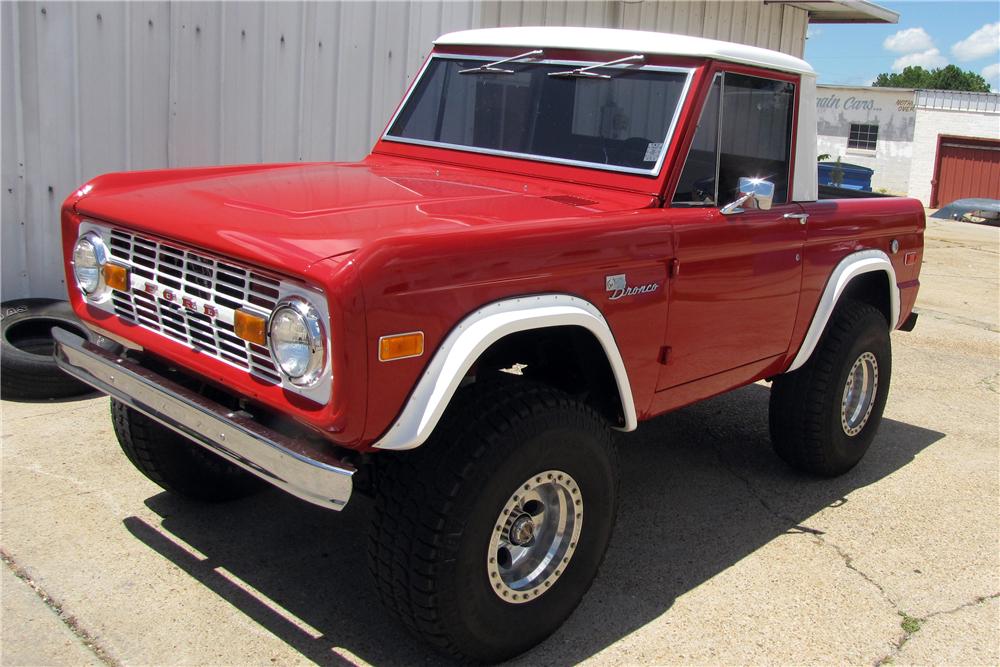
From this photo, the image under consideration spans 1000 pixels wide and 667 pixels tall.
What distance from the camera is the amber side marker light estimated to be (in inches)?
99.8

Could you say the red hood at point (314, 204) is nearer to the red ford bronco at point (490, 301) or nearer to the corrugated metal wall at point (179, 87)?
the red ford bronco at point (490, 301)

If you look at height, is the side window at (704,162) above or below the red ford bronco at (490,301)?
above

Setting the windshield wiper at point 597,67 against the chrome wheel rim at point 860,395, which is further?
the chrome wheel rim at point 860,395

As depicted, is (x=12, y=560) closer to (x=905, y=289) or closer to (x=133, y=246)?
(x=133, y=246)

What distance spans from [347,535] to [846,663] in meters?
1.97

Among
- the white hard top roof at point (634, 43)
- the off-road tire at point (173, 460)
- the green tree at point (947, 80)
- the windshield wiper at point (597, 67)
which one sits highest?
the green tree at point (947, 80)

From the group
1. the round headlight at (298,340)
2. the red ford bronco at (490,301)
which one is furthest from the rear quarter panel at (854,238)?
the round headlight at (298,340)

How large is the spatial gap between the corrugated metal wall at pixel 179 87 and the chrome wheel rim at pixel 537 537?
4075 mm

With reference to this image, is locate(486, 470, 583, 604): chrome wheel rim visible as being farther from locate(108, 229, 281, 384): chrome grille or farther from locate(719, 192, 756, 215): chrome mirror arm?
locate(719, 192, 756, 215): chrome mirror arm

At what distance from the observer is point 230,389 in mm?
2920

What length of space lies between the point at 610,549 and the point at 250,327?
1968mm

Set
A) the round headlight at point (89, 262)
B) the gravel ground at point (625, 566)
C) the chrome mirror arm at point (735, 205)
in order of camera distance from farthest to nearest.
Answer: the chrome mirror arm at point (735, 205) < the round headlight at point (89, 262) < the gravel ground at point (625, 566)

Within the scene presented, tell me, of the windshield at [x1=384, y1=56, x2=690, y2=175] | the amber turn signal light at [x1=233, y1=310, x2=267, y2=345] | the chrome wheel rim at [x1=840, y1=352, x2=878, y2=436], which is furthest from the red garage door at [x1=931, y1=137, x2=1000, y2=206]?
the amber turn signal light at [x1=233, y1=310, x2=267, y2=345]

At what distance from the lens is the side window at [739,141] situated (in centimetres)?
374
